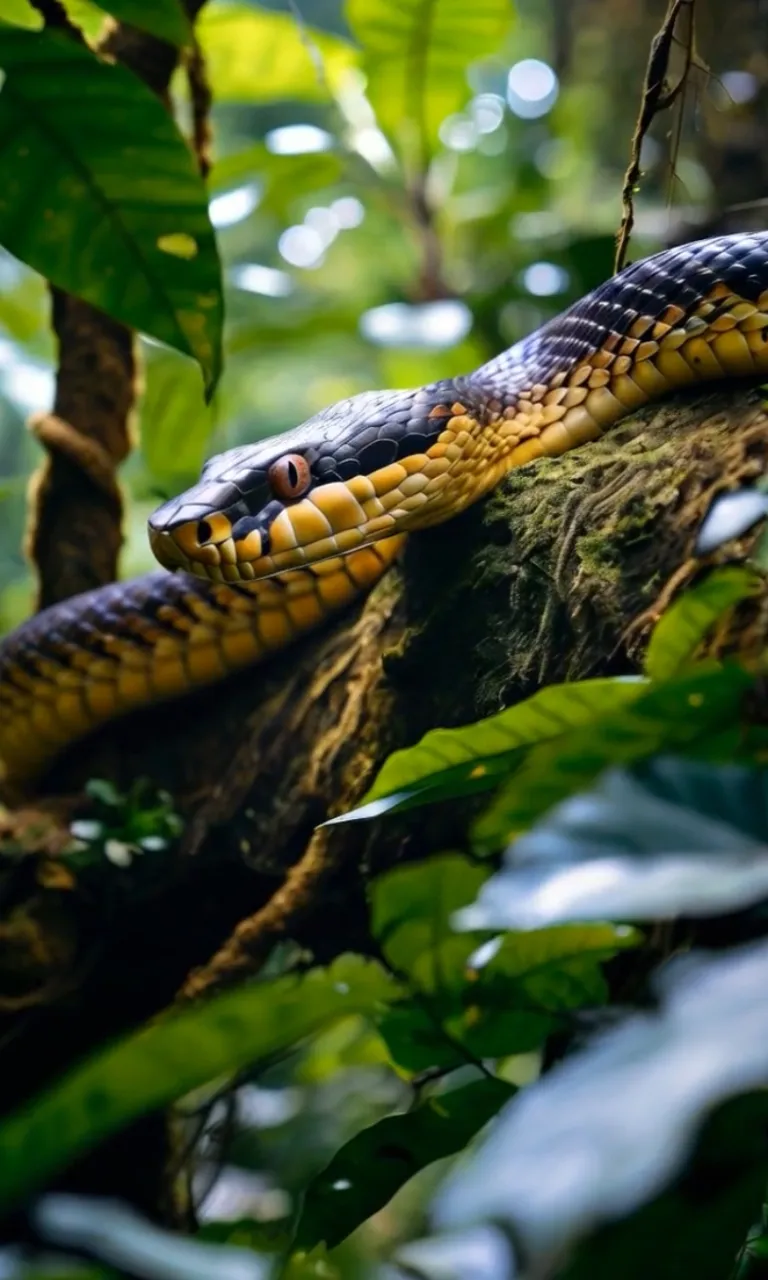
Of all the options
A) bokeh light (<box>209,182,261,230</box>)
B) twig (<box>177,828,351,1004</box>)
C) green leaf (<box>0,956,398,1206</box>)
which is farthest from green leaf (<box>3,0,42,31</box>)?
green leaf (<box>0,956,398,1206</box>)

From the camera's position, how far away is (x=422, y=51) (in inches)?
137

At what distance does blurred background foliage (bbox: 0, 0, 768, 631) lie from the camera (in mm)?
3406

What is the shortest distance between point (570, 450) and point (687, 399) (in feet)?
0.76

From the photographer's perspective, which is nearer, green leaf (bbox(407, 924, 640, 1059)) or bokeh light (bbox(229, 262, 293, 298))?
green leaf (bbox(407, 924, 640, 1059))

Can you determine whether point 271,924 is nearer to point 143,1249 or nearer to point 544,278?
point 143,1249

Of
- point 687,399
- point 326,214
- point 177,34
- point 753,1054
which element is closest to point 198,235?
point 177,34

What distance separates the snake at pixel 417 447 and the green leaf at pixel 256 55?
1923 mm

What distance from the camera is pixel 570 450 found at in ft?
6.31

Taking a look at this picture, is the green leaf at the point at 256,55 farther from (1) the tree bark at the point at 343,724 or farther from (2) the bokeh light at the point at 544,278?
(1) the tree bark at the point at 343,724

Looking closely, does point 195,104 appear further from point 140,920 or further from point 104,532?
point 140,920

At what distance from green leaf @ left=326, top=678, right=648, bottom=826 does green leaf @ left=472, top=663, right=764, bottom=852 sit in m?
0.10

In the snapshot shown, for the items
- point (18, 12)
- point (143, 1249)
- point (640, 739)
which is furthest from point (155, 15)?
point (143, 1249)

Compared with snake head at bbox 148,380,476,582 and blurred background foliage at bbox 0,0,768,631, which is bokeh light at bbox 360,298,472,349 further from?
snake head at bbox 148,380,476,582

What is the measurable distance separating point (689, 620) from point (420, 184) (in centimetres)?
325
